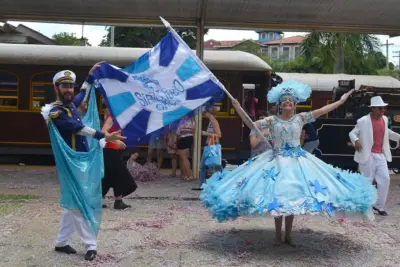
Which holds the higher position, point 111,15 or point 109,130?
point 111,15

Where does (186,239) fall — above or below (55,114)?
below

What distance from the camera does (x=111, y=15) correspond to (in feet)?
40.5

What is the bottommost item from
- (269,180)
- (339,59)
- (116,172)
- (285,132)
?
(116,172)

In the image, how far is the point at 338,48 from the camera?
25.9 metres

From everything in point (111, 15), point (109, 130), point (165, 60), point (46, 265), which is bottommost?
point (46, 265)

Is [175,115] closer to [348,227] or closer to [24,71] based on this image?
[348,227]

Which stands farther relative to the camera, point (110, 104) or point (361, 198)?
point (110, 104)

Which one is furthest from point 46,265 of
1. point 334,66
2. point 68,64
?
point 334,66

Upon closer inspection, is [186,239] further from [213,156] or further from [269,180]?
[213,156]

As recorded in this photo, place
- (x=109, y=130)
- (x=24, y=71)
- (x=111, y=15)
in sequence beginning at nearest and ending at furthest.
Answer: (x=109, y=130)
(x=111, y=15)
(x=24, y=71)

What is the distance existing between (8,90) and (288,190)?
11.4m

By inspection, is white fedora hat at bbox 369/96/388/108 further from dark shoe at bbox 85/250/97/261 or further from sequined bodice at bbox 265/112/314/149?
dark shoe at bbox 85/250/97/261

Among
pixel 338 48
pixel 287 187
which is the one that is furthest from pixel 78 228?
pixel 338 48

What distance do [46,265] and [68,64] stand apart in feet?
33.5
